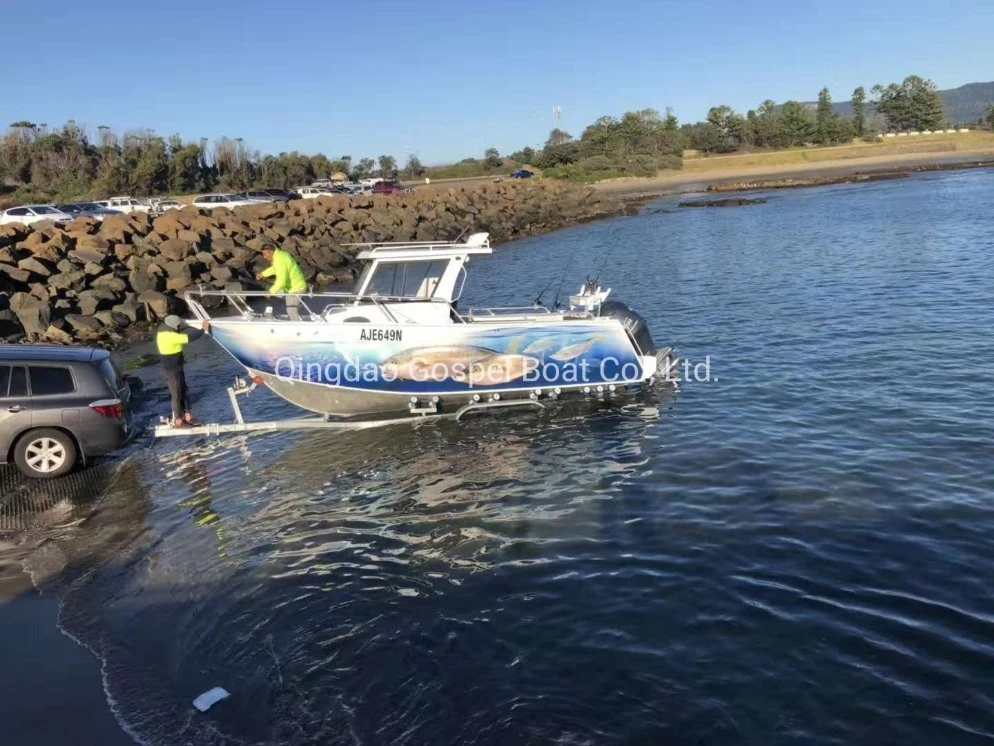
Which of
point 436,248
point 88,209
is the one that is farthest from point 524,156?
point 436,248

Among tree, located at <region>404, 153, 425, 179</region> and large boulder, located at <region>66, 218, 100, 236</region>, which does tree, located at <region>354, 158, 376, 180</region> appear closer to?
tree, located at <region>404, 153, 425, 179</region>

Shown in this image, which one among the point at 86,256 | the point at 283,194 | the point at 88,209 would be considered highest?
the point at 283,194

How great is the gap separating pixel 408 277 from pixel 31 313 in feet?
41.6

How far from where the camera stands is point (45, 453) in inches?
444

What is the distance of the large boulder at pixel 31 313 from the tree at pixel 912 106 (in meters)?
142

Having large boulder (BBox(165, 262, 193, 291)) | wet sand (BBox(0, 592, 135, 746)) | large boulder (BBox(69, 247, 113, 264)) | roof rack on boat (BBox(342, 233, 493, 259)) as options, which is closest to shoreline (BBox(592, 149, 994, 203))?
large boulder (BBox(165, 262, 193, 291))

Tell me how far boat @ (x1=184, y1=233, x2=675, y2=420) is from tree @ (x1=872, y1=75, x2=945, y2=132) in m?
139

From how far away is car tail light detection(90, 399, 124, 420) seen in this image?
37.0 ft

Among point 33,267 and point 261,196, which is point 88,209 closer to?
point 261,196

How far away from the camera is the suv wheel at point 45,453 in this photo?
36.5ft

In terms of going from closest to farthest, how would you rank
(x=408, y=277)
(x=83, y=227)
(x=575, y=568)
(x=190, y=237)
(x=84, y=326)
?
(x=575, y=568), (x=408, y=277), (x=84, y=326), (x=83, y=227), (x=190, y=237)

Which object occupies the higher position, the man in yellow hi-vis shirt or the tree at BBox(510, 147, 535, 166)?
the tree at BBox(510, 147, 535, 166)

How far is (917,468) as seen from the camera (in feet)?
33.0

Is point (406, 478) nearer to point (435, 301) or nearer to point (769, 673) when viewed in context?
point (435, 301)
